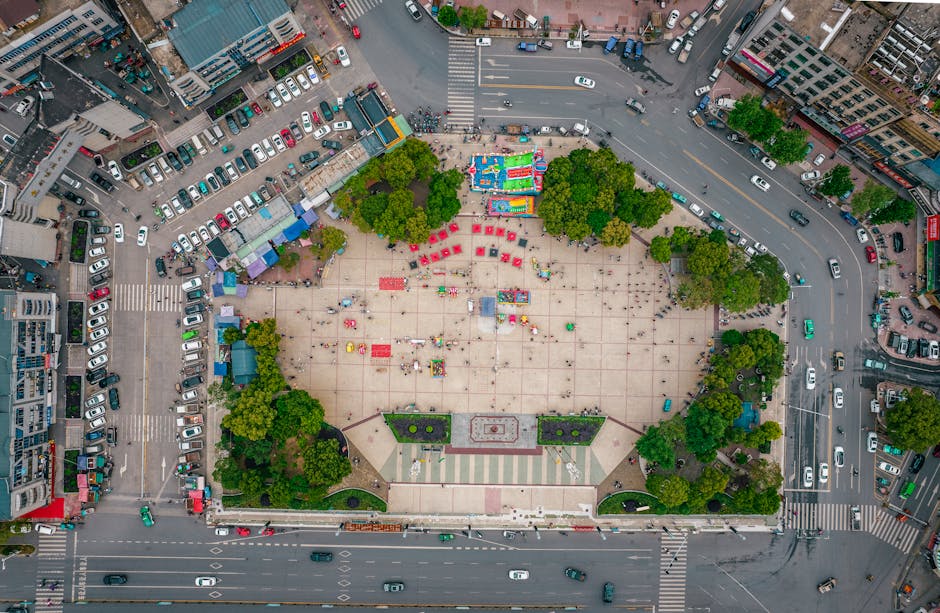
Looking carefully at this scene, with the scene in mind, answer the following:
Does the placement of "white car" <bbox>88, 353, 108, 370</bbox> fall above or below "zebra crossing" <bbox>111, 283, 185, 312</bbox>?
below

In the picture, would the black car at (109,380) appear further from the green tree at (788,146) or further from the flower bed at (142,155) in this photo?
the green tree at (788,146)

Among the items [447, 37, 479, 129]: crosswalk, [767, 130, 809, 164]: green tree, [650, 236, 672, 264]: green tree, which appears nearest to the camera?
[767, 130, 809, 164]: green tree

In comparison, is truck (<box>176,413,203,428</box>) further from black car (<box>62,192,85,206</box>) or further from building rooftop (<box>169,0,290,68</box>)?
building rooftop (<box>169,0,290,68</box>)

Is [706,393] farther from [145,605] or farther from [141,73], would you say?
[141,73]

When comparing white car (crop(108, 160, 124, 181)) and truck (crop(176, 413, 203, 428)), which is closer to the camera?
white car (crop(108, 160, 124, 181))

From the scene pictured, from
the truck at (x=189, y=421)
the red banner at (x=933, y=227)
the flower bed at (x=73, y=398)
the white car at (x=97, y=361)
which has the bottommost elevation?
the truck at (x=189, y=421)

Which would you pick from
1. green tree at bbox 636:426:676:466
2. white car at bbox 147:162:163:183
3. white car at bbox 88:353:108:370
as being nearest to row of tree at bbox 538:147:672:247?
green tree at bbox 636:426:676:466

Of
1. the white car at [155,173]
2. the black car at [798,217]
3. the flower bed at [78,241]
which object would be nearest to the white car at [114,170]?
the white car at [155,173]

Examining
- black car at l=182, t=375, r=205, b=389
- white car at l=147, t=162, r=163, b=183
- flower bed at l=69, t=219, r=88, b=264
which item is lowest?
black car at l=182, t=375, r=205, b=389
